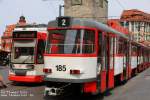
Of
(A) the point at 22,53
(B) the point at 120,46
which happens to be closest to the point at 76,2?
(A) the point at 22,53

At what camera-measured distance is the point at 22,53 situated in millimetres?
19375

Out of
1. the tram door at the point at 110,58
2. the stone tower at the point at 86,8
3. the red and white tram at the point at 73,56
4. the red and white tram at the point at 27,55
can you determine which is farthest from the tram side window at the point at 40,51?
the stone tower at the point at 86,8

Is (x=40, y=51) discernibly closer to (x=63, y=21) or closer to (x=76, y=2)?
(x=63, y=21)

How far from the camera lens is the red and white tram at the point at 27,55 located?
1883 centimetres

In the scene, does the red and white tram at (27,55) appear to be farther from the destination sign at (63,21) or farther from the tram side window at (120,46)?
the destination sign at (63,21)

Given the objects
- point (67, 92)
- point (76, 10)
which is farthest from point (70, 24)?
point (76, 10)

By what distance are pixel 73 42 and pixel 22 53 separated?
6526 mm

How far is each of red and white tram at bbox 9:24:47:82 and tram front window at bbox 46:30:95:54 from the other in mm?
5225

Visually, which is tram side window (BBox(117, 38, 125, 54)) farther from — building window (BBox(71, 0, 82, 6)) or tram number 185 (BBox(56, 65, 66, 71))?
building window (BBox(71, 0, 82, 6))

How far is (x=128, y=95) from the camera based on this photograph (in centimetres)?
1593

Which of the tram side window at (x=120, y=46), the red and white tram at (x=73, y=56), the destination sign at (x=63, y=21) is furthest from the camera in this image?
the tram side window at (x=120, y=46)

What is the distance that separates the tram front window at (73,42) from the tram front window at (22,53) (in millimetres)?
5396

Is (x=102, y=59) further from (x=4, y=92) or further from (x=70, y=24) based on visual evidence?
(x=4, y=92)

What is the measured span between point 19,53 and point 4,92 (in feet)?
11.4
